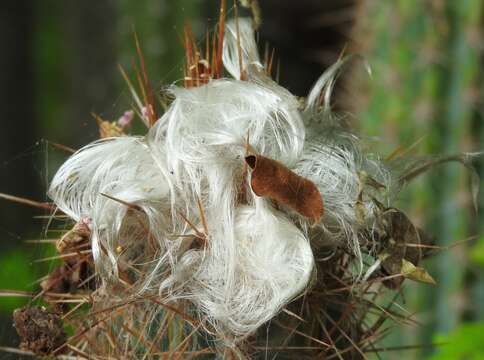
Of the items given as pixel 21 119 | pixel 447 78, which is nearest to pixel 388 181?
pixel 447 78

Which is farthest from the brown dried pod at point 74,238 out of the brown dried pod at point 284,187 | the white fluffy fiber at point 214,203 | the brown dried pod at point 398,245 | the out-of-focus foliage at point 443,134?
the out-of-focus foliage at point 443,134

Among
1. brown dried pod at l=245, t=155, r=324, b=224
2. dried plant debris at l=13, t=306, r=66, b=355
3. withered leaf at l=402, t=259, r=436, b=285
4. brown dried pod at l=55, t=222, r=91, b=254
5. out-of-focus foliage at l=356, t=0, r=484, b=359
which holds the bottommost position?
out-of-focus foliage at l=356, t=0, r=484, b=359

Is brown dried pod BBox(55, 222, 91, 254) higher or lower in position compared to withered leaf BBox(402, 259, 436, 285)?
higher

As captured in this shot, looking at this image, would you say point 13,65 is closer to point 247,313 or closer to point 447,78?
point 447,78

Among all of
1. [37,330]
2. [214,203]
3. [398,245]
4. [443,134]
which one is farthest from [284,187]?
[443,134]

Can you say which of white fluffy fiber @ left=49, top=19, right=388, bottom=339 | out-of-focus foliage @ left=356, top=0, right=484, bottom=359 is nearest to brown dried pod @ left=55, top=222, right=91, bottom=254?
white fluffy fiber @ left=49, top=19, right=388, bottom=339

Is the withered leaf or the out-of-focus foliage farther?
the out-of-focus foliage

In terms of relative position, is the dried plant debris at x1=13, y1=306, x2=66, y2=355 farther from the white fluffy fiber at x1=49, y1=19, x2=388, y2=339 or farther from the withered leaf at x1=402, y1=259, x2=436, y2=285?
the withered leaf at x1=402, y1=259, x2=436, y2=285
